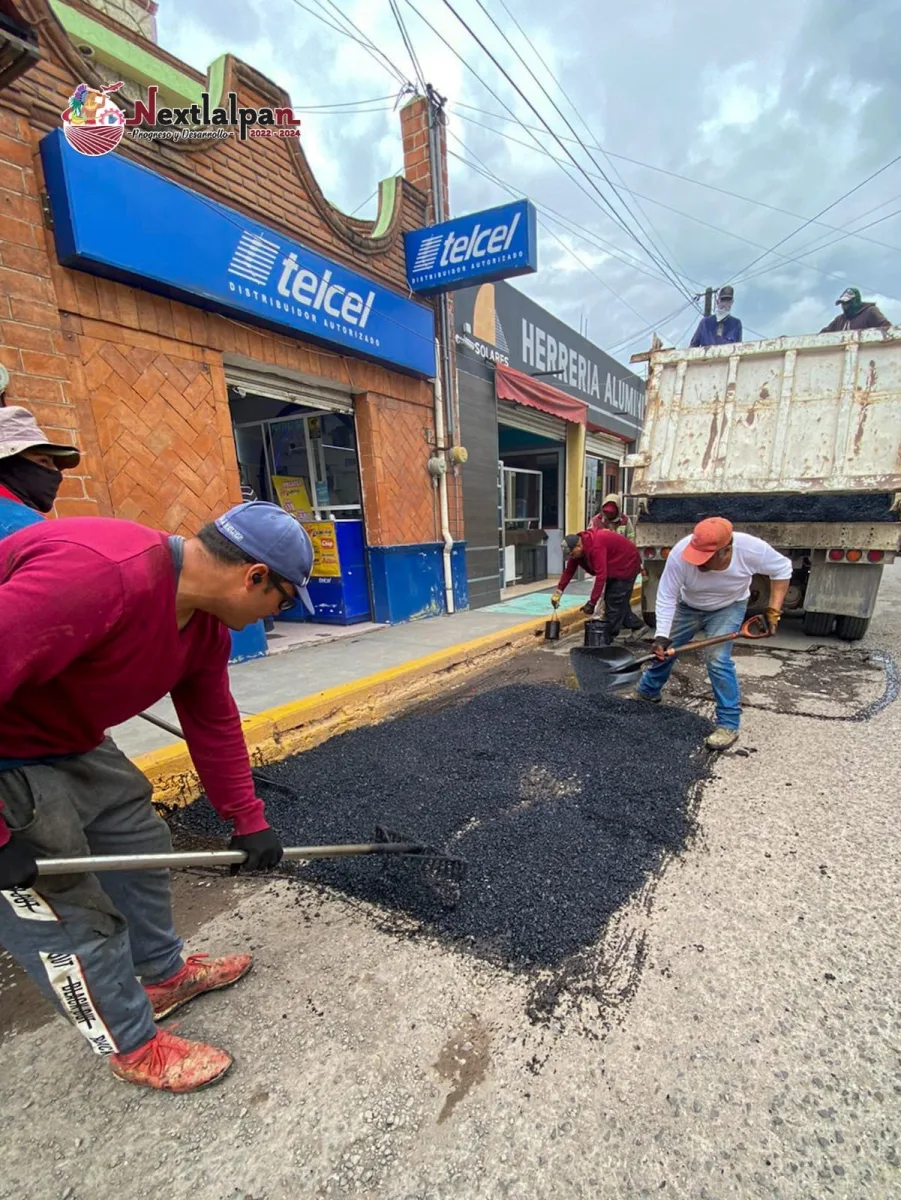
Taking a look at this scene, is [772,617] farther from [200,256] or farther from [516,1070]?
[200,256]

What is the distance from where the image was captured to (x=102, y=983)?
1.43 meters

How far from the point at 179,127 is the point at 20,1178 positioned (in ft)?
20.0

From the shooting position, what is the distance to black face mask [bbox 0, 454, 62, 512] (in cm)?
212

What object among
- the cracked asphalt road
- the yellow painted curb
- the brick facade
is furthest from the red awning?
the cracked asphalt road

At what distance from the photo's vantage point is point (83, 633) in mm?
1180

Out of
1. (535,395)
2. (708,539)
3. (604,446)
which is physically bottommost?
(708,539)

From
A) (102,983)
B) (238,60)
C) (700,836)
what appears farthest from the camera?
(238,60)

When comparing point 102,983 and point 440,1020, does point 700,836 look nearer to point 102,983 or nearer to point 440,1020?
point 440,1020

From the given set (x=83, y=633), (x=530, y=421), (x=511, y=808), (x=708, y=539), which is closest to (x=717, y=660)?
(x=708, y=539)

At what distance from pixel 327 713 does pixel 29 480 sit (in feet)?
7.99

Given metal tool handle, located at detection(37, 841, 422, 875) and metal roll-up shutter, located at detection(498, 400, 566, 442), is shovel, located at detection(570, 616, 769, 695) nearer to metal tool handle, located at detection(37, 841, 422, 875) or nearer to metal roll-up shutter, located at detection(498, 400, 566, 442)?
metal tool handle, located at detection(37, 841, 422, 875)

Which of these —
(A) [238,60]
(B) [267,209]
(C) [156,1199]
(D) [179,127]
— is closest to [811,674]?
(C) [156,1199]

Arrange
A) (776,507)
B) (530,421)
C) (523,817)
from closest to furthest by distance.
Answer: (523,817)
(776,507)
(530,421)

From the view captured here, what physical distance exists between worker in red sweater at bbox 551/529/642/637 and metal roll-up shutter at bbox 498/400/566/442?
13.0ft
